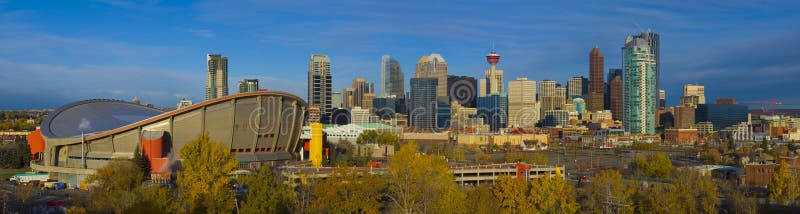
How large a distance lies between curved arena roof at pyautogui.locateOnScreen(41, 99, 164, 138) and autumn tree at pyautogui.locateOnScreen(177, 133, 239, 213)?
30.1 m

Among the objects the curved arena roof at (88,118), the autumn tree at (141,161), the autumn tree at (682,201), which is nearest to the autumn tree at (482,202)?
the autumn tree at (682,201)

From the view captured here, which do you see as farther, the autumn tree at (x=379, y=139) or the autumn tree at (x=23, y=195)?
the autumn tree at (x=379, y=139)

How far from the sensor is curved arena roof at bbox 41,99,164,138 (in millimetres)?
67812

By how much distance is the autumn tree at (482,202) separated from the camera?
37.2 meters

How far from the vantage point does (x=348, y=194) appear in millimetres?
43156

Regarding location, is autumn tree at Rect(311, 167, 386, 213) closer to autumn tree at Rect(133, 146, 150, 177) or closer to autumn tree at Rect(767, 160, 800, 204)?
autumn tree at Rect(133, 146, 150, 177)

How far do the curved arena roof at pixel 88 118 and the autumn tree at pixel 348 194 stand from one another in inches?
1280

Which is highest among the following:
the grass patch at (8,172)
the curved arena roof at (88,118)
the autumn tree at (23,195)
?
the curved arena roof at (88,118)

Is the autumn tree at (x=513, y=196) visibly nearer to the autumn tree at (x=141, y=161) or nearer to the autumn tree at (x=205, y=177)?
the autumn tree at (x=205, y=177)

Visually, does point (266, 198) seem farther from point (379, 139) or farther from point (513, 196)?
point (379, 139)

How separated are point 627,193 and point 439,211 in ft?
45.4

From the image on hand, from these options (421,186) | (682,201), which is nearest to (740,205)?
(682,201)

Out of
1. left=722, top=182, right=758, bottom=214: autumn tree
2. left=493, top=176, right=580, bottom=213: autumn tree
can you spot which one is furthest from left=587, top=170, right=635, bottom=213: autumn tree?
left=722, top=182, right=758, bottom=214: autumn tree

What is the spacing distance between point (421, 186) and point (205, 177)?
36.8ft
